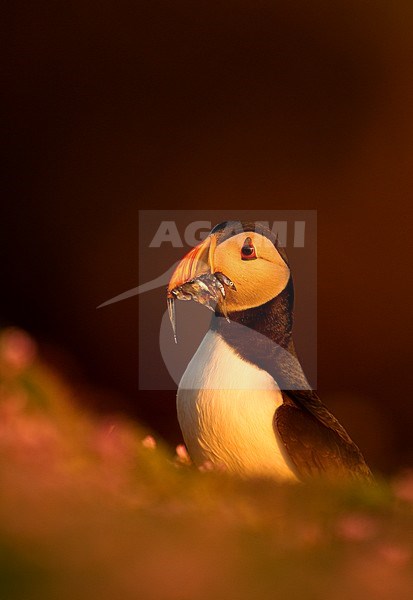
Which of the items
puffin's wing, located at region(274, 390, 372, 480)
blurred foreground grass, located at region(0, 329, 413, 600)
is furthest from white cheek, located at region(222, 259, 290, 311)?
blurred foreground grass, located at region(0, 329, 413, 600)

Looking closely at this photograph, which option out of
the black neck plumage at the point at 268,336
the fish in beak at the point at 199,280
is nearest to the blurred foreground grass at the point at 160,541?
the fish in beak at the point at 199,280

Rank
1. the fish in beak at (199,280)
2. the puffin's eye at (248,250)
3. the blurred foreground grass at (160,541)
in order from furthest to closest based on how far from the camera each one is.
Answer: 1. the puffin's eye at (248,250)
2. the fish in beak at (199,280)
3. the blurred foreground grass at (160,541)

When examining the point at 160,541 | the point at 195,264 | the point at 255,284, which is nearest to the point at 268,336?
the point at 255,284

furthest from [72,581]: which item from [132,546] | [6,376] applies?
[6,376]

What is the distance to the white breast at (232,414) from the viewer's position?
0.93 meters

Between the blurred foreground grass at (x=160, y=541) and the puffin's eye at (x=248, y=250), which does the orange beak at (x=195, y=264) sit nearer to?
the puffin's eye at (x=248, y=250)

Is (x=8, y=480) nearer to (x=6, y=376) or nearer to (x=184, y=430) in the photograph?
(x=6, y=376)

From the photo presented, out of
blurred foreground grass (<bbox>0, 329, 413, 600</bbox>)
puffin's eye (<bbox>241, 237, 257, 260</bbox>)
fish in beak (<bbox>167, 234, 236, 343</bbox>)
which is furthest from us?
puffin's eye (<bbox>241, 237, 257, 260</bbox>)

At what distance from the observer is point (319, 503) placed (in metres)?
0.26

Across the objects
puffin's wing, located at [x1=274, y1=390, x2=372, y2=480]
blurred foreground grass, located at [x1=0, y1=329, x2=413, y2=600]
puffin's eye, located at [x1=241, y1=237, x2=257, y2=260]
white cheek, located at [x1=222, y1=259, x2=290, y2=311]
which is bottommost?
puffin's wing, located at [x1=274, y1=390, x2=372, y2=480]

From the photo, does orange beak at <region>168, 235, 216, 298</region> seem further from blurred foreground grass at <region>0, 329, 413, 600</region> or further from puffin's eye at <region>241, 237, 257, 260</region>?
blurred foreground grass at <region>0, 329, 413, 600</region>

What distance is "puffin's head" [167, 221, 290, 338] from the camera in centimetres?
92

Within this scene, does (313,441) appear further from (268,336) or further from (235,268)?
(235,268)

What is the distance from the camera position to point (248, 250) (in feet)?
3.28
